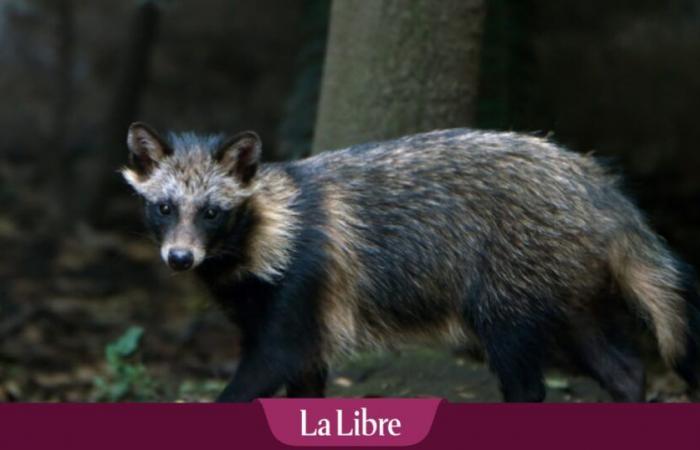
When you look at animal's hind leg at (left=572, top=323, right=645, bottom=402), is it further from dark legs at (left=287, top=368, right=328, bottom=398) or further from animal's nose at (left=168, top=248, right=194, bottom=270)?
animal's nose at (left=168, top=248, right=194, bottom=270)

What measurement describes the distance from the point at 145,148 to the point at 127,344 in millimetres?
2805

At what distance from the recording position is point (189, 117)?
17188 millimetres

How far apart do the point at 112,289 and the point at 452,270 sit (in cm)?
867

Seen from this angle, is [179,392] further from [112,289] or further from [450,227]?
[112,289]

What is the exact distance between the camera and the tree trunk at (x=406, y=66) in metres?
9.23

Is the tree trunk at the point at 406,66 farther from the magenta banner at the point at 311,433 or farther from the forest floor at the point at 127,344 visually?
the magenta banner at the point at 311,433

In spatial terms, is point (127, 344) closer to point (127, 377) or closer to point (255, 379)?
point (127, 377)

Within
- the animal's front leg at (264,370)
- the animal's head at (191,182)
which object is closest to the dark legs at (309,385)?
the animal's front leg at (264,370)

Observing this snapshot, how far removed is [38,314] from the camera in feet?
46.1

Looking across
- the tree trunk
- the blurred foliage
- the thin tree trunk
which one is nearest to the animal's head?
the tree trunk

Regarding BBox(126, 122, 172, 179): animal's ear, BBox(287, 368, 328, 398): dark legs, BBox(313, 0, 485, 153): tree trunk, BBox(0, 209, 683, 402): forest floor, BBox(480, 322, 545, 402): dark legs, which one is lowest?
BBox(0, 209, 683, 402): forest floor

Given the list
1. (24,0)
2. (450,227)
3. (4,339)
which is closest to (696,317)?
(450,227)

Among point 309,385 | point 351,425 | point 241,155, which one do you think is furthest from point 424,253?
point 351,425

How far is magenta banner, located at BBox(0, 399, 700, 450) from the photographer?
5.85m
